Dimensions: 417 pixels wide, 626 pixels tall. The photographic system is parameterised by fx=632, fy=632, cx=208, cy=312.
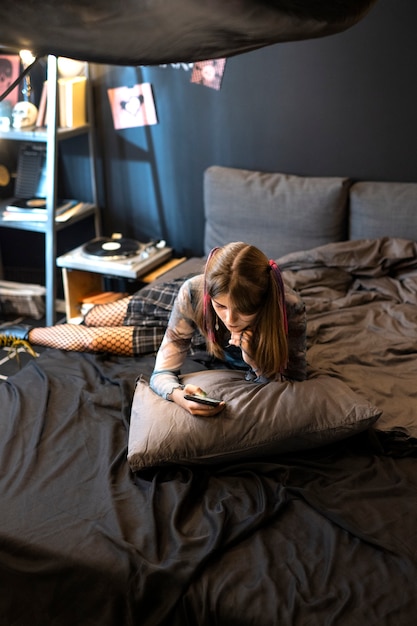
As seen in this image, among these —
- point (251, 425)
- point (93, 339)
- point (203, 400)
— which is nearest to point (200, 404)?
point (203, 400)

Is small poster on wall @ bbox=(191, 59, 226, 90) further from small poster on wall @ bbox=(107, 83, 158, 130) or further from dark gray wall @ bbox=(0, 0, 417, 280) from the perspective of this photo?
small poster on wall @ bbox=(107, 83, 158, 130)

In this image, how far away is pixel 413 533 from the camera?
1.45 meters

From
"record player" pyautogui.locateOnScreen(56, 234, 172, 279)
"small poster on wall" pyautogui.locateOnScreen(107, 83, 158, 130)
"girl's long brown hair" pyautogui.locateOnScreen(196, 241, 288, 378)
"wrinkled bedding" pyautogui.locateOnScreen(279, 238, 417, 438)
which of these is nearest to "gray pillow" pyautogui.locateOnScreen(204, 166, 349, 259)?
"wrinkled bedding" pyautogui.locateOnScreen(279, 238, 417, 438)

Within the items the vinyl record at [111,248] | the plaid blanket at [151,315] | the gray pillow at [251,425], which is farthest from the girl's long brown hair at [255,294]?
the vinyl record at [111,248]

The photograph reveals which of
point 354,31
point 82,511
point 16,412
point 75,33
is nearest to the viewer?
point 75,33

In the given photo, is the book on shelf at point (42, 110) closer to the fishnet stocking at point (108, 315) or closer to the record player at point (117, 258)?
the record player at point (117, 258)

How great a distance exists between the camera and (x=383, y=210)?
262 cm

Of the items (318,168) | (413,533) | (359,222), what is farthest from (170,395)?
(318,168)

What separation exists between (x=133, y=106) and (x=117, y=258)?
75cm

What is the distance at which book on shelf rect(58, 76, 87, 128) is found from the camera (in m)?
2.92

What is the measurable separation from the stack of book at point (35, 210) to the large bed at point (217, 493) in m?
0.98

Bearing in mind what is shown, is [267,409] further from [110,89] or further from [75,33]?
[110,89]

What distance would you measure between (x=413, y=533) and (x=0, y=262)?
9.34ft

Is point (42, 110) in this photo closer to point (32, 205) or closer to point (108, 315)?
point (32, 205)
